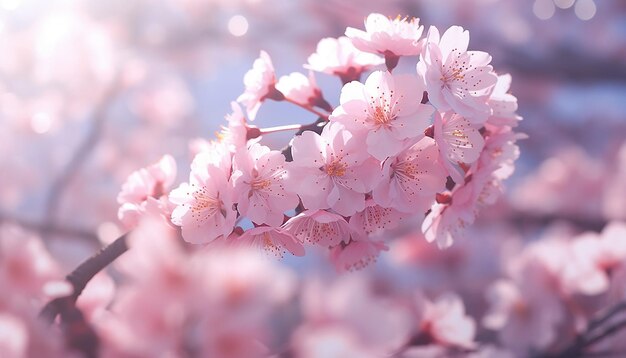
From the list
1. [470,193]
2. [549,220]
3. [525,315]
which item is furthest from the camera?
[549,220]

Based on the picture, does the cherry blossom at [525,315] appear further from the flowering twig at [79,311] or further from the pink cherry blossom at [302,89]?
the flowering twig at [79,311]

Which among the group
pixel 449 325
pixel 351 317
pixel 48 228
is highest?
pixel 351 317

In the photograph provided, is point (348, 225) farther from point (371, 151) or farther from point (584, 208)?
point (584, 208)

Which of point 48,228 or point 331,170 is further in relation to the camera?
point 48,228

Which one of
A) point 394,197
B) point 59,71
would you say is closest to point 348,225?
point 394,197

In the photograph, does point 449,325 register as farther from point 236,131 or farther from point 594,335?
point 236,131

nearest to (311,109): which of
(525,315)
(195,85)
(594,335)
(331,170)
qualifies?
(331,170)
